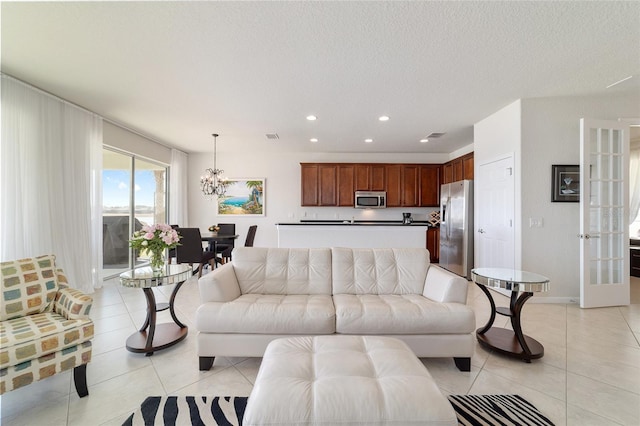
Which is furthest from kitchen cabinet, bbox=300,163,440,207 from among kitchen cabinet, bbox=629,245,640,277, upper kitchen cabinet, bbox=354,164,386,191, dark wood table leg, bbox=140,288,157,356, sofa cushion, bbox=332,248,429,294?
dark wood table leg, bbox=140,288,157,356

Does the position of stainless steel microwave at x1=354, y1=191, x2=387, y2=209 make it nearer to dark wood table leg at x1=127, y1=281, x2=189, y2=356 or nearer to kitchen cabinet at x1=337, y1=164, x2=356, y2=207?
kitchen cabinet at x1=337, y1=164, x2=356, y2=207

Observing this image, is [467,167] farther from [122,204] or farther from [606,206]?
[122,204]

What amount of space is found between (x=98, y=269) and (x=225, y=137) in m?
3.08

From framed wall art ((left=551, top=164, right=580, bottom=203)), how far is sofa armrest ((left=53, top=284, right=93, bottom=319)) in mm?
5074

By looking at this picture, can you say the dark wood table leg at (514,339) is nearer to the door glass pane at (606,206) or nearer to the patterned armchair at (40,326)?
the door glass pane at (606,206)

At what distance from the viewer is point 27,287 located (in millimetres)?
1936

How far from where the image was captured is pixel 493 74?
2.83m

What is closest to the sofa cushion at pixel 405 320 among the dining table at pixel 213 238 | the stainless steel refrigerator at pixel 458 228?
the stainless steel refrigerator at pixel 458 228

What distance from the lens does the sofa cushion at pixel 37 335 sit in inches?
58.8

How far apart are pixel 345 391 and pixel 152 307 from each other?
1918 mm

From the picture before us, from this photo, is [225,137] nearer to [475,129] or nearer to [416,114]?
[416,114]

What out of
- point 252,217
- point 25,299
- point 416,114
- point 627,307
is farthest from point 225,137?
point 627,307

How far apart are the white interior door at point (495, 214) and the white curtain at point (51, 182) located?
5.99 metres

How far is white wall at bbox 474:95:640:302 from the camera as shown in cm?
348
